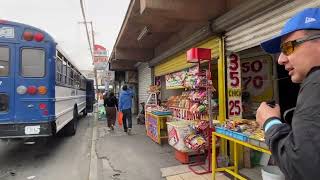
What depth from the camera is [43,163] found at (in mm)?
7137

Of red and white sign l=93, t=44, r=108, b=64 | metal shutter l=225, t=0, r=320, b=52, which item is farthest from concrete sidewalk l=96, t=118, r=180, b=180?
red and white sign l=93, t=44, r=108, b=64

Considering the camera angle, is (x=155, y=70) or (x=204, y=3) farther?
(x=155, y=70)

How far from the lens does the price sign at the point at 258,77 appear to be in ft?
24.1

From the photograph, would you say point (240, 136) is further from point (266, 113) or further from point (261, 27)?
point (266, 113)

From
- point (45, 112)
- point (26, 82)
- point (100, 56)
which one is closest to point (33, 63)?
point (26, 82)

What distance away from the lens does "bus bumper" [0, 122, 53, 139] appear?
6766 millimetres

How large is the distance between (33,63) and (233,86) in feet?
16.0

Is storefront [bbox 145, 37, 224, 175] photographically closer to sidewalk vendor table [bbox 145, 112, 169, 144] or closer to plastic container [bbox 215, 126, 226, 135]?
sidewalk vendor table [bbox 145, 112, 169, 144]

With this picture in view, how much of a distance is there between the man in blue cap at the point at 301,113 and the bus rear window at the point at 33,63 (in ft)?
21.9

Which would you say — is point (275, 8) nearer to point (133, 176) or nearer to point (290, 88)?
point (290, 88)

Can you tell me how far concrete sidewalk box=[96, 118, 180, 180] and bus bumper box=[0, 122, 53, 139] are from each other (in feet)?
4.91

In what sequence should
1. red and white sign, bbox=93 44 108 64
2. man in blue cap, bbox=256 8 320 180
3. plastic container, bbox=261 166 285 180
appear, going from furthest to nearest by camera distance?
1. red and white sign, bbox=93 44 108 64
2. plastic container, bbox=261 166 285 180
3. man in blue cap, bbox=256 8 320 180

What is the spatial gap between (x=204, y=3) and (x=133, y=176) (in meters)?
3.81

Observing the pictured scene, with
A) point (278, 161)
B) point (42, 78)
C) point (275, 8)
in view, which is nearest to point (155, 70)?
point (42, 78)
